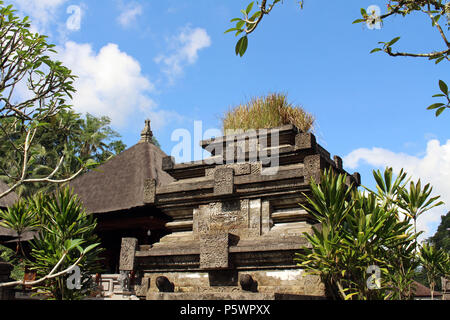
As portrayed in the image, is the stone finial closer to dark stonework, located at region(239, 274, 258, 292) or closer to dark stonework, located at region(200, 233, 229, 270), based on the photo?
dark stonework, located at region(200, 233, 229, 270)

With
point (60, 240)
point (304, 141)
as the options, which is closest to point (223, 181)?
point (304, 141)

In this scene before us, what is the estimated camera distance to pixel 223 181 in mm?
7164

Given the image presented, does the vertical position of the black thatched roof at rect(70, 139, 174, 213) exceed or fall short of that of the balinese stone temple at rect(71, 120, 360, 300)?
it exceeds it

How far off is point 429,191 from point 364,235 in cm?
180

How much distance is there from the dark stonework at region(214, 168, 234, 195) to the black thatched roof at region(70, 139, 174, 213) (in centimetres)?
699

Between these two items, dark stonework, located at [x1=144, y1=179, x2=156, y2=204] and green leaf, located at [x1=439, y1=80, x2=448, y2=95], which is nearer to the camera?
green leaf, located at [x1=439, y1=80, x2=448, y2=95]

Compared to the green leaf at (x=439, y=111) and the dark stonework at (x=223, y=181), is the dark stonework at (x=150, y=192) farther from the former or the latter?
the green leaf at (x=439, y=111)

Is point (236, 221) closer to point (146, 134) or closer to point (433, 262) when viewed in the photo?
point (433, 262)

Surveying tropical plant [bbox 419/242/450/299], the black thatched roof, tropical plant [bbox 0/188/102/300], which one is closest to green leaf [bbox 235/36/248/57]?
tropical plant [bbox 0/188/102/300]

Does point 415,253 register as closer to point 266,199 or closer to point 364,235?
point 364,235

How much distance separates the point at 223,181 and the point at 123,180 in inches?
380
